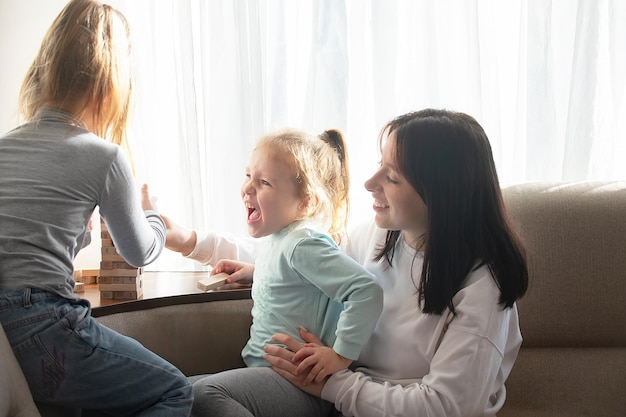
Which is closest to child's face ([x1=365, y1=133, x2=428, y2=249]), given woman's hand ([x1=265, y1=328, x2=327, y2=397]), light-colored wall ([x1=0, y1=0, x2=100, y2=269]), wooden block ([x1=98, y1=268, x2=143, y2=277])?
woman's hand ([x1=265, y1=328, x2=327, y2=397])

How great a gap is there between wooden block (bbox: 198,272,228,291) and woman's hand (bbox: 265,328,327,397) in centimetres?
31

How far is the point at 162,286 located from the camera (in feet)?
6.46

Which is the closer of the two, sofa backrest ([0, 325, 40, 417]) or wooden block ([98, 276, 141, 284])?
sofa backrest ([0, 325, 40, 417])

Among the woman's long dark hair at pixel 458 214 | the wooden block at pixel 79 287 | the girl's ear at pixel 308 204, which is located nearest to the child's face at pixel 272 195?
the girl's ear at pixel 308 204

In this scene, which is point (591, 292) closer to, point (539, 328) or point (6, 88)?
point (539, 328)

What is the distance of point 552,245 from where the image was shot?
176cm

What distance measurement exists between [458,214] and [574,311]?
1.50ft

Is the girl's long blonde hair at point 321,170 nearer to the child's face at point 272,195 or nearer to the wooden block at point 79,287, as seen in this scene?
the child's face at point 272,195

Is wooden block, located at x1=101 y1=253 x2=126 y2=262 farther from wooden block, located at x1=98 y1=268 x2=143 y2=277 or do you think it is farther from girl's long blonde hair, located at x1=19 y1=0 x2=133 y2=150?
girl's long blonde hair, located at x1=19 y1=0 x2=133 y2=150

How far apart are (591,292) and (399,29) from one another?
89cm

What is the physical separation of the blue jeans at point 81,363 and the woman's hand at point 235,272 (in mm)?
444

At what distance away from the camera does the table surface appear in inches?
71.4

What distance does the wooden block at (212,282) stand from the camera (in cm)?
184

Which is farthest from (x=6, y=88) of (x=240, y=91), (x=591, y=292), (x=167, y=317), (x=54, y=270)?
(x=591, y=292)
